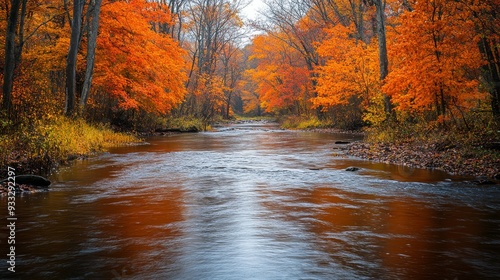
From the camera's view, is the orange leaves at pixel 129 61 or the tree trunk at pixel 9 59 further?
the orange leaves at pixel 129 61

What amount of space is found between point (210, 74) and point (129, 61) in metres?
20.0

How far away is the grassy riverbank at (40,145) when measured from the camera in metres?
10.2

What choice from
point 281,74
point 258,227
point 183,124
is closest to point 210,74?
point 281,74

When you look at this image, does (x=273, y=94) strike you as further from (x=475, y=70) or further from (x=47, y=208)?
(x=47, y=208)

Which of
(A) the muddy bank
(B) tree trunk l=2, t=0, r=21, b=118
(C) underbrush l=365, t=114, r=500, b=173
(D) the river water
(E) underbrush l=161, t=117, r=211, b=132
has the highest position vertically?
(B) tree trunk l=2, t=0, r=21, b=118

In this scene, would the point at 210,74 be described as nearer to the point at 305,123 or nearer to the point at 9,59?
the point at 305,123

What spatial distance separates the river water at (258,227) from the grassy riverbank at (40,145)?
66 cm

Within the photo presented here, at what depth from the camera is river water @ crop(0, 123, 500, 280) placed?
4.69m

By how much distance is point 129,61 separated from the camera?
2244 cm

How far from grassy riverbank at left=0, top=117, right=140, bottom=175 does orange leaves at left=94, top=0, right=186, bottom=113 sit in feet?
20.5

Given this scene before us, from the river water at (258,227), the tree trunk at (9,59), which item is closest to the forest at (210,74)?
the tree trunk at (9,59)

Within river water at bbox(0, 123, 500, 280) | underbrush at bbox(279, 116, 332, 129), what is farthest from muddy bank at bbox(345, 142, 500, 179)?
underbrush at bbox(279, 116, 332, 129)

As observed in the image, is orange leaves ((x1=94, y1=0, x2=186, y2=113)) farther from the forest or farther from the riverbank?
the riverbank

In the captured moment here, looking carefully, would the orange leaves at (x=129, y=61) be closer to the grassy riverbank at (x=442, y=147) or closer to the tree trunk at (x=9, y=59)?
the tree trunk at (x=9, y=59)
